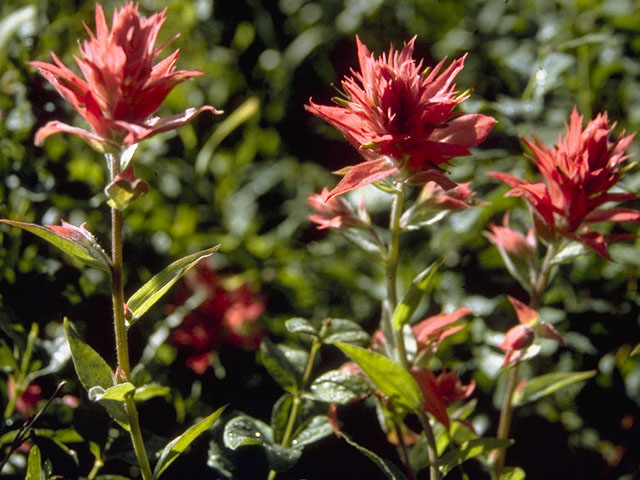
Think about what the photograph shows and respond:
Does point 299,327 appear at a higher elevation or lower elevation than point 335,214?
lower

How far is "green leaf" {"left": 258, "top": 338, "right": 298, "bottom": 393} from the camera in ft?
2.83

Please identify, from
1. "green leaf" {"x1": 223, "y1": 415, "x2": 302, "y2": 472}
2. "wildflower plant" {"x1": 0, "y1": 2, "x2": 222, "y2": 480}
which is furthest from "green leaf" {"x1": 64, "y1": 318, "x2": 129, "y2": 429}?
"green leaf" {"x1": 223, "y1": 415, "x2": 302, "y2": 472}

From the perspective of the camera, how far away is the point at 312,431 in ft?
2.78

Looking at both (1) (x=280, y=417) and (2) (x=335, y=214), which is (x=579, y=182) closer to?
(2) (x=335, y=214)

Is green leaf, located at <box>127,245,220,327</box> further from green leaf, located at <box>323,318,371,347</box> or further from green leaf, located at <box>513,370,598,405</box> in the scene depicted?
green leaf, located at <box>513,370,598,405</box>

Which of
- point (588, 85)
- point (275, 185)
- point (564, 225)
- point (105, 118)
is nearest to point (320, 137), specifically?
point (275, 185)

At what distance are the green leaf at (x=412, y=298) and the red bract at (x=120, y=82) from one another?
0.94 ft

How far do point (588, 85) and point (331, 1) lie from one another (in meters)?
0.64

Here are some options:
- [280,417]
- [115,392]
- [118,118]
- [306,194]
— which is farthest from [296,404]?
[306,194]

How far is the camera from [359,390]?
813 millimetres

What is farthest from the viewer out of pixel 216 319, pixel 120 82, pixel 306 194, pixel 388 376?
pixel 306 194

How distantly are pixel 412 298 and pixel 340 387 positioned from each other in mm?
145

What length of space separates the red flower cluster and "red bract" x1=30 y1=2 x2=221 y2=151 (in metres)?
0.54

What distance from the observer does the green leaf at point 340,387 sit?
806 millimetres
